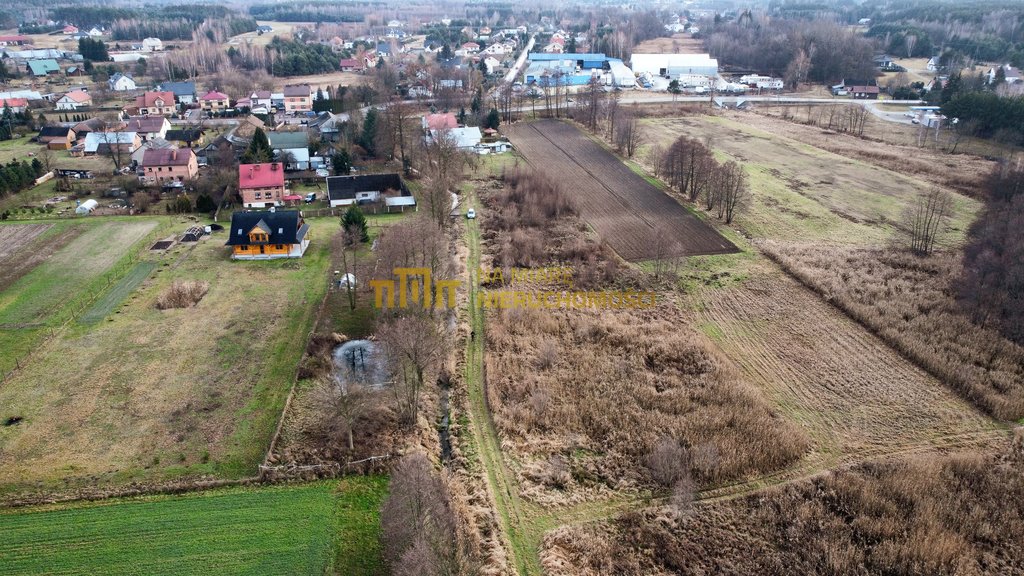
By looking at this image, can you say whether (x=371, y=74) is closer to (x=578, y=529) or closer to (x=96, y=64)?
→ (x=96, y=64)

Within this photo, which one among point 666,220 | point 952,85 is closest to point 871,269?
point 666,220

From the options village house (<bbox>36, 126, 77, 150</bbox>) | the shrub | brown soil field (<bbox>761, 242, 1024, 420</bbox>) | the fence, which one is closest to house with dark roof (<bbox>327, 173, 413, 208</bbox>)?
the fence

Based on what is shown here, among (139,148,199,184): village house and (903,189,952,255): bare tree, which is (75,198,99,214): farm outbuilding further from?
(903,189,952,255): bare tree

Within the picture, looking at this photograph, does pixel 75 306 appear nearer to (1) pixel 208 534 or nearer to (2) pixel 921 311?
(1) pixel 208 534

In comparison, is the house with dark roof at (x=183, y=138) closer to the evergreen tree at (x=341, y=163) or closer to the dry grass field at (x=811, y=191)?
the evergreen tree at (x=341, y=163)

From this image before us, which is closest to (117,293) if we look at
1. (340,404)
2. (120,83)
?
(340,404)

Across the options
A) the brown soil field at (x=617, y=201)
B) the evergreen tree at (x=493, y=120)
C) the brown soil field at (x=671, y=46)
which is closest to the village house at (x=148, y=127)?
the evergreen tree at (x=493, y=120)
